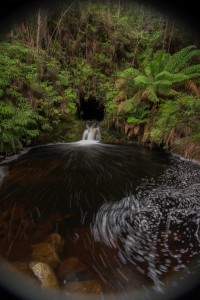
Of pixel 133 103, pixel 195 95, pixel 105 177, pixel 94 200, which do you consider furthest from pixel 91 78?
pixel 94 200

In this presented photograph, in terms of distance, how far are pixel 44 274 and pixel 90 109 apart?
8.11 metres

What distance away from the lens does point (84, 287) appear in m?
2.30

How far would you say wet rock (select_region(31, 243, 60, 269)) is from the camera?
257 cm

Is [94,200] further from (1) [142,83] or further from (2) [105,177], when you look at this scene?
(1) [142,83]

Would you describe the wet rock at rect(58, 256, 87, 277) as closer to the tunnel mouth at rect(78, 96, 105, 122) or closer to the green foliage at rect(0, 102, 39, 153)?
the green foliage at rect(0, 102, 39, 153)

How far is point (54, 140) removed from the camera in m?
8.26

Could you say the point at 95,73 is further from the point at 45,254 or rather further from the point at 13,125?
the point at 45,254

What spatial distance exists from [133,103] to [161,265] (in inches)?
231

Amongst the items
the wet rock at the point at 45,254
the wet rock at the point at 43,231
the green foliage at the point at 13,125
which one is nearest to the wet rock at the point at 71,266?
the wet rock at the point at 45,254

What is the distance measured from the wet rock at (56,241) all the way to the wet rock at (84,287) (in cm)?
49

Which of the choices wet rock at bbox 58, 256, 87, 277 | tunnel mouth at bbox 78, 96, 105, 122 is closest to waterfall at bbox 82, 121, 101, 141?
tunnel mouth at bbox 78, 96, 105, 122

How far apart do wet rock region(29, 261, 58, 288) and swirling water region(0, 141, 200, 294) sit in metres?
0.40

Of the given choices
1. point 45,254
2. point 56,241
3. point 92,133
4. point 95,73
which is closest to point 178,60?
point 95,73

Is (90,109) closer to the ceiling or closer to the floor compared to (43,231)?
closer to the ceiling
